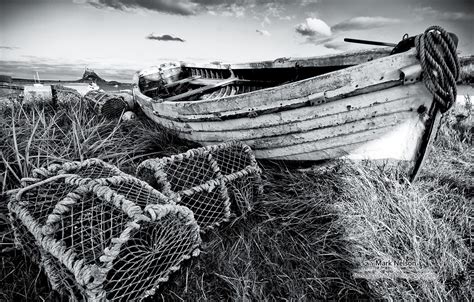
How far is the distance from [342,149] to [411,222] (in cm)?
98

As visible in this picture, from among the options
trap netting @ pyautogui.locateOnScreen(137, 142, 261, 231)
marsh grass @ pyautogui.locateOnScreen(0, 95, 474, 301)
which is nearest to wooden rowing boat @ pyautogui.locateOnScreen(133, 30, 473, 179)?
marsh grass @ pyautogui.locateOnScreen(0, 95, 474, 301)

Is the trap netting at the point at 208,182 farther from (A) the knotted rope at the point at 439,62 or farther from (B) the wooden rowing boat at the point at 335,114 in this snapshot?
(A) the knotted rope at the point at 439,62

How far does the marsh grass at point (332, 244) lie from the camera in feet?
5.74

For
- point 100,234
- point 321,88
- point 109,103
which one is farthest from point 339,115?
point 109,103

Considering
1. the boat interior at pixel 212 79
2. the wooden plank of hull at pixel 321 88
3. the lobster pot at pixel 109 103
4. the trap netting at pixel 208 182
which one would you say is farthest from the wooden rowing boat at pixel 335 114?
the lobster pot at pixel 109 103

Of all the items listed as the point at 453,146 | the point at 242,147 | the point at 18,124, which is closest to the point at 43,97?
the point at 18,124

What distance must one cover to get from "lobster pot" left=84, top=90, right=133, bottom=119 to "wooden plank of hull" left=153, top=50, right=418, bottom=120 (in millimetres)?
2514

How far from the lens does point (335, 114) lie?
8.61 feet

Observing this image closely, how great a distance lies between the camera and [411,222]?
2037 mm

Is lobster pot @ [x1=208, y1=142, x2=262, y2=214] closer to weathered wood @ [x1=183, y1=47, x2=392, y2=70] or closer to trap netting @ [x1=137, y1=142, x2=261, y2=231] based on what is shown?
trap netting @ [x1=137, y1=142, x2=261, y2=231]

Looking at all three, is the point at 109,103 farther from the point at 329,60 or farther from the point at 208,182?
the point at 329,60

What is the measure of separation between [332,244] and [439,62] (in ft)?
5.33

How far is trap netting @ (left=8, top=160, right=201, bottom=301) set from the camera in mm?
1528

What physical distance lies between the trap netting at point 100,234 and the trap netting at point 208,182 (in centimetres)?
24
